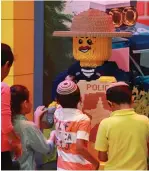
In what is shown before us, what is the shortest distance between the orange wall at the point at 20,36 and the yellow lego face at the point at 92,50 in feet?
2.49

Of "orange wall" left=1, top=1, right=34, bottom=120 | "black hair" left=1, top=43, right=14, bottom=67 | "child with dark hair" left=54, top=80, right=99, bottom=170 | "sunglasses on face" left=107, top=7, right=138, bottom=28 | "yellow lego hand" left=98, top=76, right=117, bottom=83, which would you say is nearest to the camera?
"black hair" left=1, top=43, right=14, bottom=67

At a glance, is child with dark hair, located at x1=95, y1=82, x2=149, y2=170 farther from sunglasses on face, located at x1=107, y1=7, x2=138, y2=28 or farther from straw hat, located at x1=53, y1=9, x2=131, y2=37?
sunglasses on face, located at x1=107, y1=7, x2=138, y2=28

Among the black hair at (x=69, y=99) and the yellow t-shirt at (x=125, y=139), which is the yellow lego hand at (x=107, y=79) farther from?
the yellow t-shirt at (x=125, y=139)

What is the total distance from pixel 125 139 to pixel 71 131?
0.40 meters

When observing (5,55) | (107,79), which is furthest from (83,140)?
(107,79)

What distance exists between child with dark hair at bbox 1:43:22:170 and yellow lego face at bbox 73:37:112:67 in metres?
1.14

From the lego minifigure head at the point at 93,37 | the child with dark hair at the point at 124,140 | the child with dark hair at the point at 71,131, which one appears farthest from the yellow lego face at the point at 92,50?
the child with dark hair at the point at 124,140

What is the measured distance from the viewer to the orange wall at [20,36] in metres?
4.34

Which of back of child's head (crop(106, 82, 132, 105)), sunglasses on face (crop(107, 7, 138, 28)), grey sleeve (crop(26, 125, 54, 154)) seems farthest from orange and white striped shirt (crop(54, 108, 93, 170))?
sunglasses on face (crop(107, 7, 138, 28))

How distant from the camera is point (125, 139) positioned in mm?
2613

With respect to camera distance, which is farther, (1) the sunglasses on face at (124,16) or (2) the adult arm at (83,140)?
(1) the sunglasses on face at (124,16)

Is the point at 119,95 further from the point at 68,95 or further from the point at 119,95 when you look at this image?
the point at 68,95

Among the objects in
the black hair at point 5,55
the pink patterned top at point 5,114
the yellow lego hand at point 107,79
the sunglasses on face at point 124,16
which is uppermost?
the sunglasses on face at point 124,16

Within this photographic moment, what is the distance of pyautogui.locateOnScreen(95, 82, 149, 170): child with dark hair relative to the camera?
2.62m
